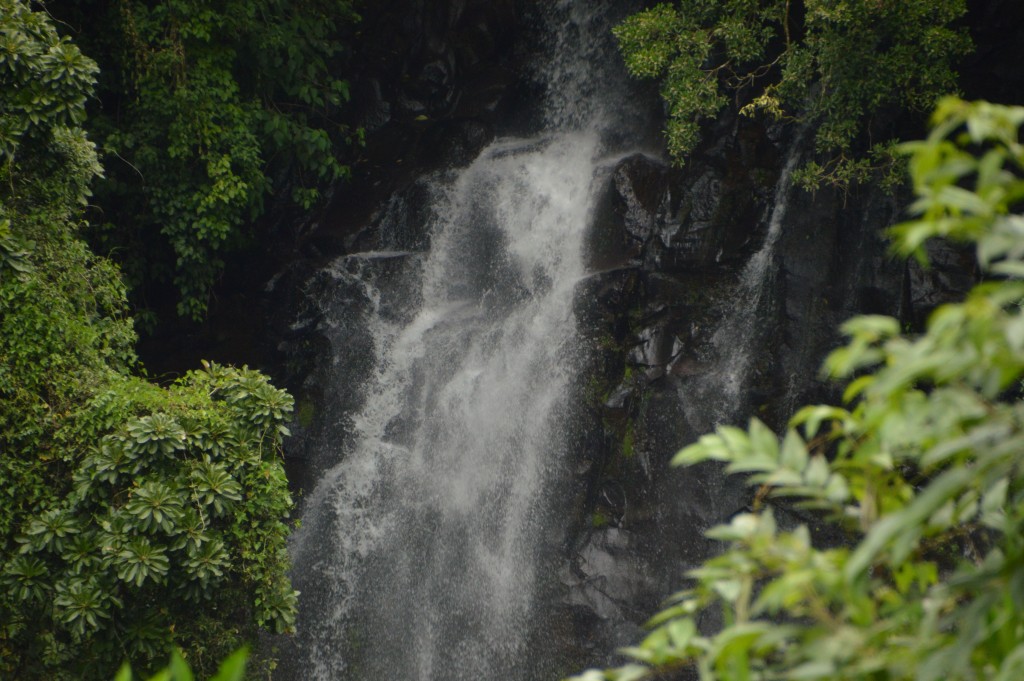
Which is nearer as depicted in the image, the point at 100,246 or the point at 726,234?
the point at 726,234

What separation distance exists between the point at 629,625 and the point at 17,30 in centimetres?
841

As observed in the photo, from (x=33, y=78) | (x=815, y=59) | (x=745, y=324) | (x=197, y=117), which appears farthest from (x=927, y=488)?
(x=197, y=117)

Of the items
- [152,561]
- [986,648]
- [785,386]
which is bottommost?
[986,648]

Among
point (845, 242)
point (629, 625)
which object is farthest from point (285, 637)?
point (845, 242)

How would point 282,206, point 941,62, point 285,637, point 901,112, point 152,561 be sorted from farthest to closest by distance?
1. point 282,206
2. point 285,637
3. point 901,112
4. point 941,62
5. point 152,561

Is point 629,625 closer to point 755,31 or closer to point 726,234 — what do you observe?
point 726,234

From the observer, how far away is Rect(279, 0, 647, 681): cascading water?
9.61 metres

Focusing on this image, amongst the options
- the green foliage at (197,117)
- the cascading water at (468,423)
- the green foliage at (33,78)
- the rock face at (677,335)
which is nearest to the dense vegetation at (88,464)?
the green foliage at (33,78)

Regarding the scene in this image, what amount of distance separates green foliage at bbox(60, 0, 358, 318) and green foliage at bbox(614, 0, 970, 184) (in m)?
4.74

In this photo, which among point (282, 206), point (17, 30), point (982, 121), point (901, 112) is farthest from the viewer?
point (282, 206)

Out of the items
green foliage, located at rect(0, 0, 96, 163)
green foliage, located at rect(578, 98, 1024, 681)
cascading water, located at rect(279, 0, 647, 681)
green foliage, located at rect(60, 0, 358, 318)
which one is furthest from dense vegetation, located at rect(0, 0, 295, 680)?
green foliage, located at rect(578, 98, 1024, 681)

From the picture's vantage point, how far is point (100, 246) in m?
10.6

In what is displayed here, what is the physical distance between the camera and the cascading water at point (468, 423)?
9.61 meters

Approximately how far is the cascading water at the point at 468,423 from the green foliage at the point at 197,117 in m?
1.98
